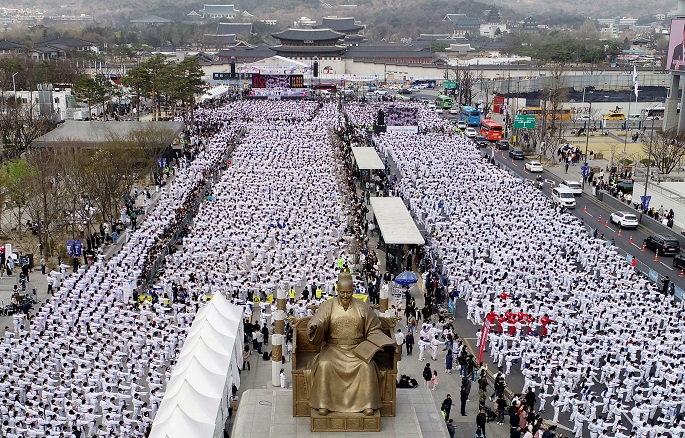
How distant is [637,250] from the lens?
35.5 metres

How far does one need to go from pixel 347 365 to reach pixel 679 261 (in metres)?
23.4

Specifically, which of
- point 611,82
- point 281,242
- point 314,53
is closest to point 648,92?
point 611,82

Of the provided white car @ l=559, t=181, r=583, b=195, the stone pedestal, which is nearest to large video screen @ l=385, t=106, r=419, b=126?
white car @ l=559, t=181, r=583, b=195

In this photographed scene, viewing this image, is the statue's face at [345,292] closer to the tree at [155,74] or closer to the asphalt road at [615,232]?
the asphalt road at [615,232]

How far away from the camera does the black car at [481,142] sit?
61562 millimetres

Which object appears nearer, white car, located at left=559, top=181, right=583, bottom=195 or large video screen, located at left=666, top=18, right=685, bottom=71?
white car, located at left=559, top=181, right=583, bottom=195

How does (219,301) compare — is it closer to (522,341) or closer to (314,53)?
(522,341)

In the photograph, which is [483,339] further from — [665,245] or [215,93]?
[215,93]

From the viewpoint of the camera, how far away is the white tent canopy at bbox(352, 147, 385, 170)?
44394 mm

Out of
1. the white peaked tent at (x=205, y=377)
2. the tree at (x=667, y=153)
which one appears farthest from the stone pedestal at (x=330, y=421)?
the tree at (x=667, y=153)

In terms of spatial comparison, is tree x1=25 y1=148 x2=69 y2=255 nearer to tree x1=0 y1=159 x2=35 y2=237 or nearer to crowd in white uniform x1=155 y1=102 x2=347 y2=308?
tree x1=0 y1=159 x2=35 y2=237

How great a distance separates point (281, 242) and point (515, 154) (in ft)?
98.5

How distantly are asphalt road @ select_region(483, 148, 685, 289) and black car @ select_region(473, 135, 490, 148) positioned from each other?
981 cm

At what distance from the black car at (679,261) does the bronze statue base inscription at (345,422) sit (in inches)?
901
